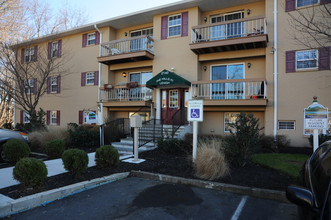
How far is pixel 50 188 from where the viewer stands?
15.5ft

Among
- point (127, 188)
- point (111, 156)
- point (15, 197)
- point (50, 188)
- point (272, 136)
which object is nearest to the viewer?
point (15, 197)

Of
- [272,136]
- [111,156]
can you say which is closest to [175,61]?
[272,136]

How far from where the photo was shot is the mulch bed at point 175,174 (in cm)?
477

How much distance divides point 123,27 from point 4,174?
12555 mm

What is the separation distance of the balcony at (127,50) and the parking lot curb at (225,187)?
894 centimetres

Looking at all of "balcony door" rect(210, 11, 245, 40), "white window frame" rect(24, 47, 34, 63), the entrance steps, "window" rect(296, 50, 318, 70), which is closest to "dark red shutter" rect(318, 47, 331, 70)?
"window" rect(296, 50, 318, 70)

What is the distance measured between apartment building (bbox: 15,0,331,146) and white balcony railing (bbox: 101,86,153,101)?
0.21 feet

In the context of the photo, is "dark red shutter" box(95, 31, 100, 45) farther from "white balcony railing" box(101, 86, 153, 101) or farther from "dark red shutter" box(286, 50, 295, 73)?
"dark red shutter" box(286, 50, 295, 73)

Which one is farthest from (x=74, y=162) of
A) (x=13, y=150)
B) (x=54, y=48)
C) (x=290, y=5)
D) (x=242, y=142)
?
(x=54, y=48)

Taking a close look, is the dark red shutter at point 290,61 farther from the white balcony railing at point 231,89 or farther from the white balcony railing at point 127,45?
the white balcony railing at point 127,45

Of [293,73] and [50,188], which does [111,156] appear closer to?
[50,188]

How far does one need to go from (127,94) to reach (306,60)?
32.4ft

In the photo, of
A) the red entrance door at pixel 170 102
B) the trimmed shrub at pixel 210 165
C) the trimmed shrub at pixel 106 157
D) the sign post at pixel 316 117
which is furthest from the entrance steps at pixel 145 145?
the sign post at pixel 316 117

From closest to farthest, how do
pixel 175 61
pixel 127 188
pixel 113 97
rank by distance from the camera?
pixel 127 188, pixel 175 61, pixel 113 97
